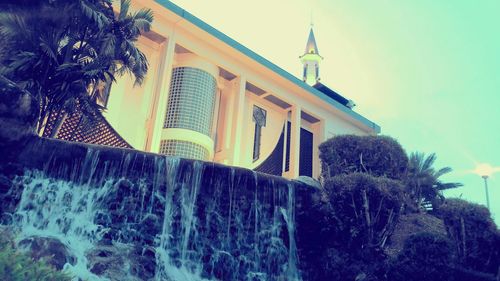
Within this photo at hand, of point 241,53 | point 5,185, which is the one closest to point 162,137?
point 241,53

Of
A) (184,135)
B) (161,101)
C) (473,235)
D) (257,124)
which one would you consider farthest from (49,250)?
(257,124)

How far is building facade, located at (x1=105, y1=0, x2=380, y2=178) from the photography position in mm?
20672

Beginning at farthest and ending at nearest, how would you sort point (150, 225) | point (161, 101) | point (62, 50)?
1. point (161, 101)
2. point (62, 50)
3. point (150, 225)

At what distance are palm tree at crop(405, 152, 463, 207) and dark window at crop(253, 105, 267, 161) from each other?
9002 mm

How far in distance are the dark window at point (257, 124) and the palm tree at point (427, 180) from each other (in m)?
9.00

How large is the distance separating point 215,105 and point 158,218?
49.0 ft

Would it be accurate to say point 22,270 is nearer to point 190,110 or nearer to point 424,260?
point 424,260

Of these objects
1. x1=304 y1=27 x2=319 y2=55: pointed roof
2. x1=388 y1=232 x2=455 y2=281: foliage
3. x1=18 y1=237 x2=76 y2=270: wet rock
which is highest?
x1=304 y1=27 x2=319 y2=55: pointed roof

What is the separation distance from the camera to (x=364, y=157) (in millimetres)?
16516

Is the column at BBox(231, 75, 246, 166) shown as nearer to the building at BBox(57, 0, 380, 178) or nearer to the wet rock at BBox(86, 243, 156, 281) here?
the building at BBox(57, 0, 380, 178)

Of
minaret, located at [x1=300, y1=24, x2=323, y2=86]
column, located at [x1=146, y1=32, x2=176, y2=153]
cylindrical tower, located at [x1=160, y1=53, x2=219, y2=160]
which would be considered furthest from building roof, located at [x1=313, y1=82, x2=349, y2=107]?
minaret, located at [x1=300, y1=24, x2=323, y2=86]

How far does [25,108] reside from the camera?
32.5 ft

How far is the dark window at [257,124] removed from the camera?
27.4 metres

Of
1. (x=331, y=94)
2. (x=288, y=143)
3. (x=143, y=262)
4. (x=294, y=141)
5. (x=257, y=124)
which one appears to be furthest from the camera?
(x=331, y=94)
